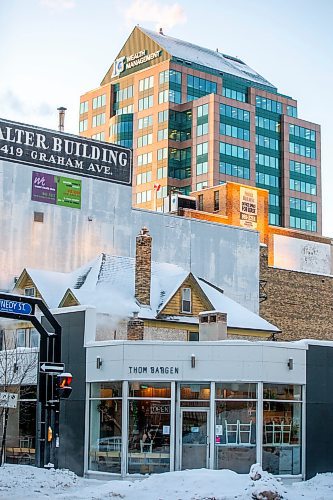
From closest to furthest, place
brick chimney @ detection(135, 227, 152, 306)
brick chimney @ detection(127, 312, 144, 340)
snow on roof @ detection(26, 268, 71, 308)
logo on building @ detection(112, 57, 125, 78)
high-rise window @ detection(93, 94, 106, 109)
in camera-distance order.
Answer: brick chimney @ detection(127, 312, 144, 340), brick chimney @ detection(135, 227, 152, 306), snow on roof @ detection(26, 268, 71, 308), high-rise window @ detection(93, 94, 106, 109), logo on building @ detection(112, 57, 125, 78)

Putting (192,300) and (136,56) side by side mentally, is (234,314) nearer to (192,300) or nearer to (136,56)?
(192,300)

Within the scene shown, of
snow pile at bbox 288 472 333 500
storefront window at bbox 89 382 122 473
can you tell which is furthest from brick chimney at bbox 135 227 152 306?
snow pile at bbox 288 472 333 500

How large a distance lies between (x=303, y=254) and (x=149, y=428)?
6428 centimetres

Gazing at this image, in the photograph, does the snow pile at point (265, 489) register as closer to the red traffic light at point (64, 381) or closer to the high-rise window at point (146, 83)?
the red traffic light at point (64, 381)

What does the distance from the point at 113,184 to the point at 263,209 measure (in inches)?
1521

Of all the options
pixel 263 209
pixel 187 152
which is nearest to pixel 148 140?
pixel 187 152

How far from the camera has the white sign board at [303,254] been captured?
9294cm

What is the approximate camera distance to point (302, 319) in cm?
6762

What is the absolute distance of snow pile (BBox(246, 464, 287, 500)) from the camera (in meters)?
21.5

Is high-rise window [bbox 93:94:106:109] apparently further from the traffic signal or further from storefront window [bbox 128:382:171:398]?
the traffic signal

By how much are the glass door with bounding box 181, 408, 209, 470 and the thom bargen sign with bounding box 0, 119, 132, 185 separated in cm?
2495

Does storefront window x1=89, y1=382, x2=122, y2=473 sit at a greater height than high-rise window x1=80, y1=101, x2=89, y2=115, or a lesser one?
lesser

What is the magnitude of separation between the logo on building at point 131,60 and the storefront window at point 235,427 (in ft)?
357

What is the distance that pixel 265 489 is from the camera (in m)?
21.6
